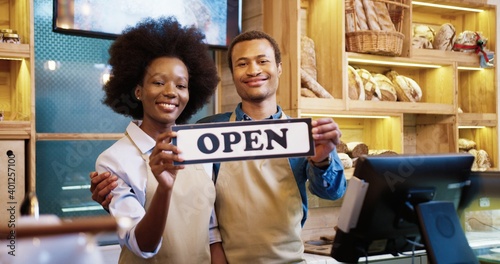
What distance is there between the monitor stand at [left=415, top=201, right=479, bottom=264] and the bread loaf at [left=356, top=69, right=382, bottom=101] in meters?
2.18

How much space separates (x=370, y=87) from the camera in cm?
378

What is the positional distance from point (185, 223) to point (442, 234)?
0.75 metres

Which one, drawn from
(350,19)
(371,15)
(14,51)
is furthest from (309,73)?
(14,51)

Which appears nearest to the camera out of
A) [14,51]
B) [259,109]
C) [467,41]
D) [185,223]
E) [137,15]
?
[185,223]

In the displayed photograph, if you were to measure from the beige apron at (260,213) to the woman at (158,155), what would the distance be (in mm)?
57

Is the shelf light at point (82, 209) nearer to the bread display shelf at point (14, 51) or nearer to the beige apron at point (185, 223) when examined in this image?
the bread display shelf at point (14, 51)

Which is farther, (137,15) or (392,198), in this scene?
(137,15)

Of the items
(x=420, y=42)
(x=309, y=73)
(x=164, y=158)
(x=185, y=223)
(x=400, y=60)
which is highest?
(x=420, y=42)

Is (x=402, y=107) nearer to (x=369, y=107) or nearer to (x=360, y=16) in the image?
(x=369, y=107)

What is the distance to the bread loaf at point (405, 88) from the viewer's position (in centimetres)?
391

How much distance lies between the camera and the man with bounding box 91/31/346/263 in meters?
2.03

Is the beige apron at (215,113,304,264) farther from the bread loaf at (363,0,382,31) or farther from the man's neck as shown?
the bread loaf at (363,0,382,31)

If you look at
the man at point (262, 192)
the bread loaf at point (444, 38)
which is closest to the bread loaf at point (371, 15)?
the bread loaf at point (444, 38)

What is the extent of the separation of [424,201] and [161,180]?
0.68 metres
